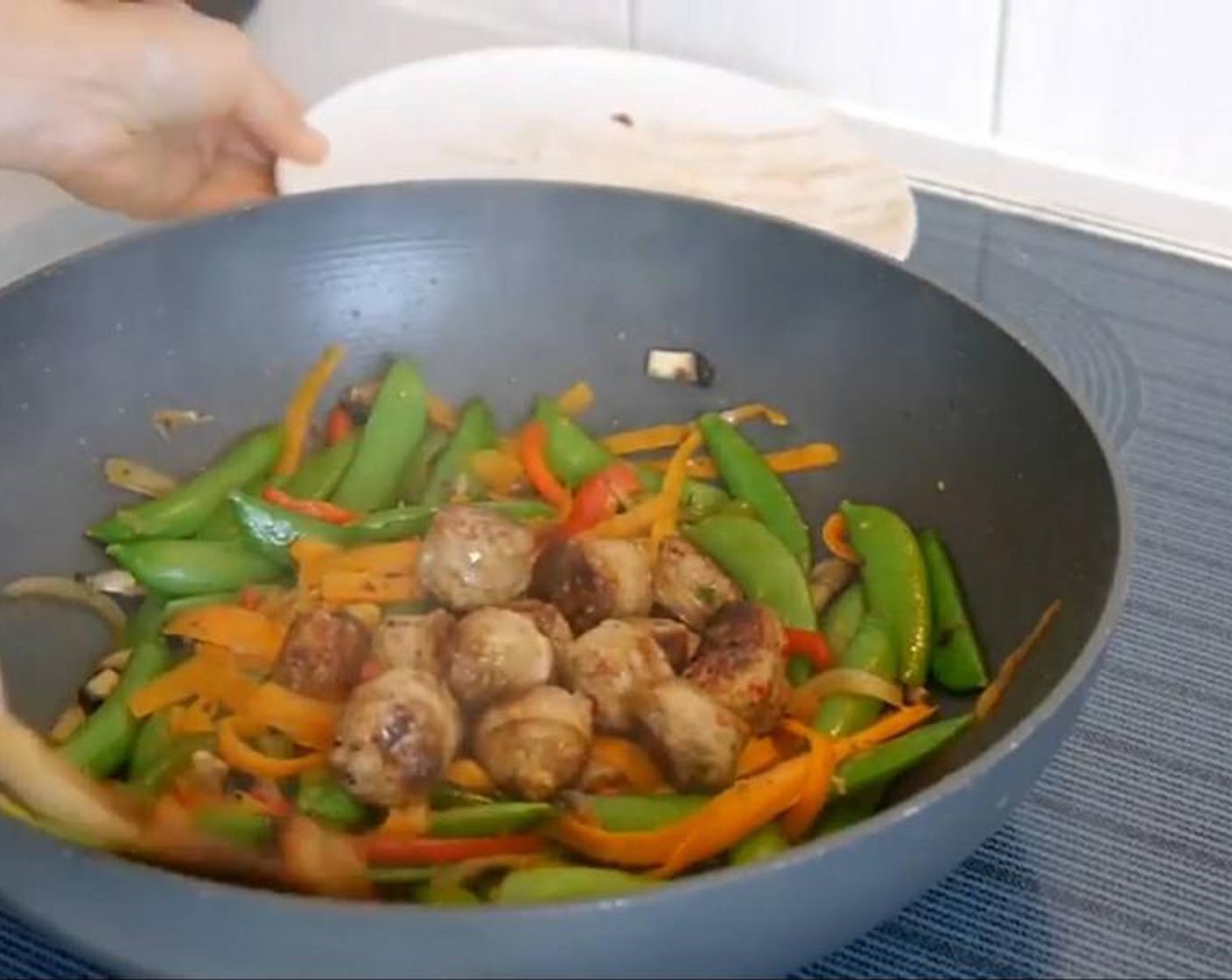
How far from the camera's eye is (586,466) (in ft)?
3.09

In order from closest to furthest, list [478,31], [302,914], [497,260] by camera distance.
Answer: [302,914], [497,260], [478,31]

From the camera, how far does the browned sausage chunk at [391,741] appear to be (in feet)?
2.30

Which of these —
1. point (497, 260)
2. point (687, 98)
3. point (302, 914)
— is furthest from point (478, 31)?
point (302, 914)

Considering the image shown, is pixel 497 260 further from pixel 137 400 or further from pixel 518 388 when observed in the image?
pixel 137 400

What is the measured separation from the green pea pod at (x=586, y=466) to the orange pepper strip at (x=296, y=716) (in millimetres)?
221

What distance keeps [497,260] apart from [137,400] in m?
0.20

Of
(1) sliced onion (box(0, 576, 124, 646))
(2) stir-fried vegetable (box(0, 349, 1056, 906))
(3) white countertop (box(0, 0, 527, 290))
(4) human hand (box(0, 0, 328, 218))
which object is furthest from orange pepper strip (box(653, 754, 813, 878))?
(3) white countertop (box(0, 0, 527, 290))

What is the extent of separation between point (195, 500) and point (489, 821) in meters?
0.29

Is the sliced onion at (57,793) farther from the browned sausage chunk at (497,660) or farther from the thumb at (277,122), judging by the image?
the thumb at (277,122)

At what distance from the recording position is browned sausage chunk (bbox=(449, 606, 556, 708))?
0.75 meters

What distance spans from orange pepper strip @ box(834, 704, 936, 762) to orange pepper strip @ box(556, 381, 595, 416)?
0.28 m

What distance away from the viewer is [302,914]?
0.56m

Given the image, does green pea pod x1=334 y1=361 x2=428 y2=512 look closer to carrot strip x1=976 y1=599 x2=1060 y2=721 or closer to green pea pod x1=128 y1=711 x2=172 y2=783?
green pea pod x1=128 y1=711 x2=172 y2=783

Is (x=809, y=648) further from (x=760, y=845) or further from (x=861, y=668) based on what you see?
(x=760, y=845)
